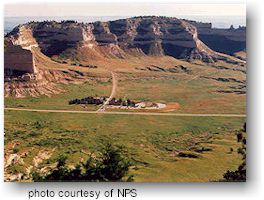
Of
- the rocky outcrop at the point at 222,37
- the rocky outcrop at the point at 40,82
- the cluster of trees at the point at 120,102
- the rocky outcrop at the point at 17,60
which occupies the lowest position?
the cluster of trees at the point at 120,102

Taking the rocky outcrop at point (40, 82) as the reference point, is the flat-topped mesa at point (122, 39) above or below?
above

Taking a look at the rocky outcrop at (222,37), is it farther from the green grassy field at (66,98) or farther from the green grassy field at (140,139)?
the green grassy field at (66,98)

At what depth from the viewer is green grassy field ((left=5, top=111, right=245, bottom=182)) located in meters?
14.3

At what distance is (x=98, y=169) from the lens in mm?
14172

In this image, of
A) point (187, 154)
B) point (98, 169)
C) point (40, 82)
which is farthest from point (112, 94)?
point (187, 154)

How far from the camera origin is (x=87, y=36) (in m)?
19.1

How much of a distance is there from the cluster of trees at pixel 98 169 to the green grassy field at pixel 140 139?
285 mm

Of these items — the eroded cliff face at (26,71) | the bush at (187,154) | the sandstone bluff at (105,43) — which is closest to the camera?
the bush at (187,154)

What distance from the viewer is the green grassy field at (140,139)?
563 inches

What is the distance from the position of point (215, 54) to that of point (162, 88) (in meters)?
3.79

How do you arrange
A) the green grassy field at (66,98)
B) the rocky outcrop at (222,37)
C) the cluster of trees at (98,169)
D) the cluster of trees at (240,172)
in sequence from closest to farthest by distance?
the cluster of trees at (240,172), the cluster of trees at (98,169), the rocky outcrop at (222,37), the green grassy field at (66,98)

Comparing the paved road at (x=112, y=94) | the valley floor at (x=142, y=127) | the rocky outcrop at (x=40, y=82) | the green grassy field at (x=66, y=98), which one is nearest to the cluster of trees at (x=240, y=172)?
the valley floor at (x=142, y=127)

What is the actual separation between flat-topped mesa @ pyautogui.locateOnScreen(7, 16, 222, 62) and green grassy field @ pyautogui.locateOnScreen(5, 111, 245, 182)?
Result: 3366 mm

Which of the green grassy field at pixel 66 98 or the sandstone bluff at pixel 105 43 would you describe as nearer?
the green grassy field at pixel 66 98
